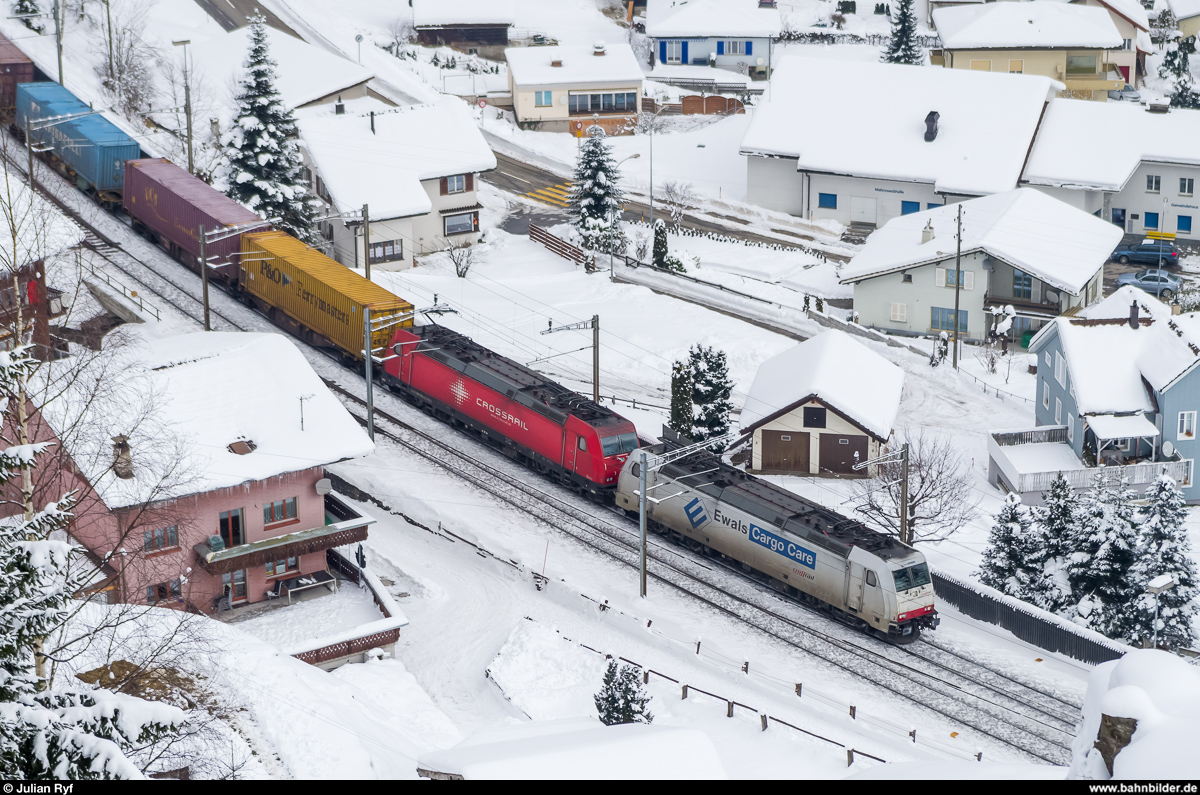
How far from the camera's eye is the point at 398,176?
251 feet

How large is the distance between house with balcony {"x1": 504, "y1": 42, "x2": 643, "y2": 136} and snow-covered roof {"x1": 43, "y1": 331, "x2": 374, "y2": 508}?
2335 inches

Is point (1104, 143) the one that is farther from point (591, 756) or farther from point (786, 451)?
point (591, 756)

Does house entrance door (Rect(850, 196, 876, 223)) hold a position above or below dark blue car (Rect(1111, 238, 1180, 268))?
above

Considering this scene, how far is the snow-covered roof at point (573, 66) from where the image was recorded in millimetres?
102312

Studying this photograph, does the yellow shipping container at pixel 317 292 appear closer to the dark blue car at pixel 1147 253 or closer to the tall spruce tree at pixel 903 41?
the dark blue car at pixel 1147 253

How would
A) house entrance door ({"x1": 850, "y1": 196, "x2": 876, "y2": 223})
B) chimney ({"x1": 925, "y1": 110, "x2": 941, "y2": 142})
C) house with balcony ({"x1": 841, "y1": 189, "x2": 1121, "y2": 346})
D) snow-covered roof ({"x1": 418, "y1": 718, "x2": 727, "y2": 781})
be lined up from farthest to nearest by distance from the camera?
house entrance door ({"x1": 850, "y1": 196, "x2": 876, "y2": 223}) < chimney ({"x1": 925, "y1": 110, "x2": 941, "y2": 142}) < house with balcony ({"x1": 841, "y1": 189, "x2": 1121, "y2": 346}) < snow-covered roof ({"x1": 418, "y1": 718, "x2": 727, "y2": 781})

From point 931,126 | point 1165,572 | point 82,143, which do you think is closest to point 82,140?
point 82,143

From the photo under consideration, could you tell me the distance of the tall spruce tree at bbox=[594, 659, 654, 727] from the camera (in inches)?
1372

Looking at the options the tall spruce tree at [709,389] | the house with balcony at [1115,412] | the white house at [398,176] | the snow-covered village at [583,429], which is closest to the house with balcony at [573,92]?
the snow-covered village at [583,429]

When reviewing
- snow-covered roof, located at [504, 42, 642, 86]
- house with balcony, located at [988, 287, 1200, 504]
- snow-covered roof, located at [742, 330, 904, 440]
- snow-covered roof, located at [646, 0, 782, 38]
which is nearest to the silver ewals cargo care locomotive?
snow-covered roof, located at [742, 330, 904, 440]

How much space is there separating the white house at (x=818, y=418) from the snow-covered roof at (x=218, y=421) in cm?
1849

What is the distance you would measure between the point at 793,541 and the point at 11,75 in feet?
200

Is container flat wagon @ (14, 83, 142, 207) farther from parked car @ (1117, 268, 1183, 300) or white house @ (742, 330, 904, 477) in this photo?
parked car @ (1117, 268, 1183, 300)

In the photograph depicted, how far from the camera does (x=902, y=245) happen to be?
245 feet
